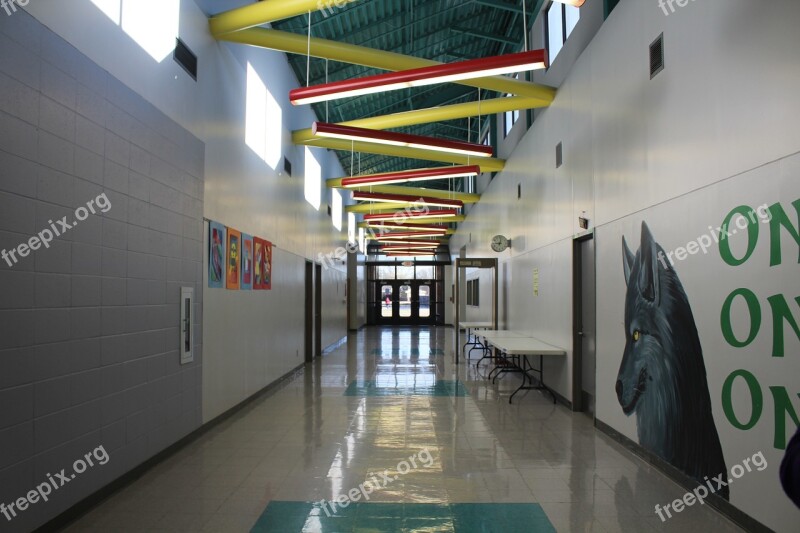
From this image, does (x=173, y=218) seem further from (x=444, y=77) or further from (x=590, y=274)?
(x=590, y=274)

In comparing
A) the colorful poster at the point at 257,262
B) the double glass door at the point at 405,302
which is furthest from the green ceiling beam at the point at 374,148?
the double glass door at the point at 405,302

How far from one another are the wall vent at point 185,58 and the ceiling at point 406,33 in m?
0.68

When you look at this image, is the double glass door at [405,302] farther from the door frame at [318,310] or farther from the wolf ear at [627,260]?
the wolf ear at [627,260]

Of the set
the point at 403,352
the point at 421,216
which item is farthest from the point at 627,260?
the point at 403,352

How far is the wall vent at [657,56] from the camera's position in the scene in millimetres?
4355

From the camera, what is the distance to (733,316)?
337 cm

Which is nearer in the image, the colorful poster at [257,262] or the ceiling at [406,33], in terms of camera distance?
the colorful poster at [257,262]

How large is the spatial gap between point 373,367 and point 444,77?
6.70 meters

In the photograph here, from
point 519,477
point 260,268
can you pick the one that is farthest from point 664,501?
point 260,268

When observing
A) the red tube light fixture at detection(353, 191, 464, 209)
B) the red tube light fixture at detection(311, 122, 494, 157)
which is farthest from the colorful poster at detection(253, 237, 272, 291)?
the red tube light fixture at detection(353, 191, 464, 209)

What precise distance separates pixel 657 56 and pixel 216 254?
4.68 m

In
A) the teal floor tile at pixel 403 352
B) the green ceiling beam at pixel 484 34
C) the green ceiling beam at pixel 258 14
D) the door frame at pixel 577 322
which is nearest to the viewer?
the green ceiling beam at pixel 258 14

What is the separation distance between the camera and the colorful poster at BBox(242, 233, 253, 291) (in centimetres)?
671

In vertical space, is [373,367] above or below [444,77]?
below
